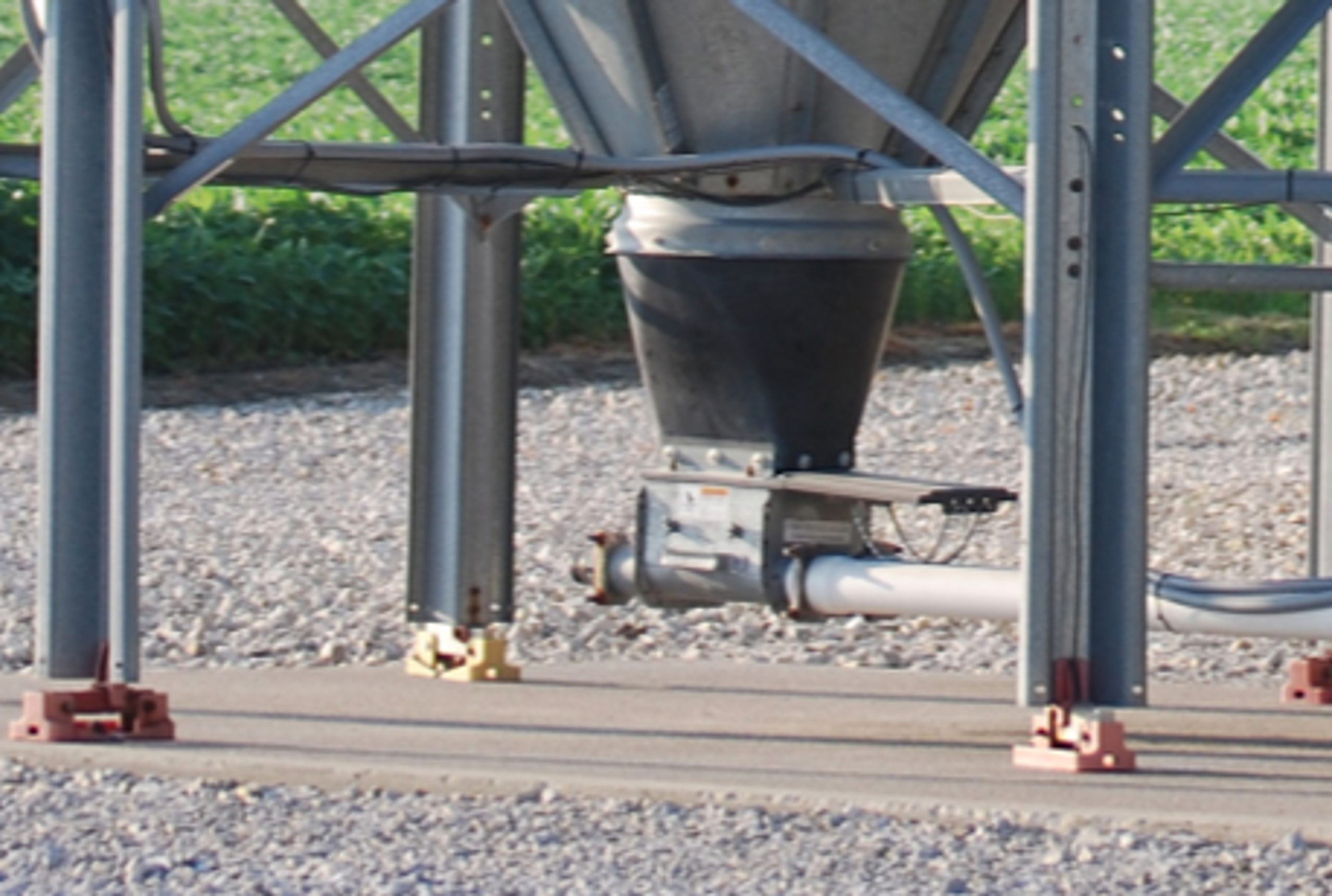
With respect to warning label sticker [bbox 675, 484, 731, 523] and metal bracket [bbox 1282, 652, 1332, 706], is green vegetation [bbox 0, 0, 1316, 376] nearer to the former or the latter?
warning label sticker [bbox 675, 484, 731, 523]

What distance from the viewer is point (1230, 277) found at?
6.29 meters

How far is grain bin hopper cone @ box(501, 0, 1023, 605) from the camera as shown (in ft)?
20.8

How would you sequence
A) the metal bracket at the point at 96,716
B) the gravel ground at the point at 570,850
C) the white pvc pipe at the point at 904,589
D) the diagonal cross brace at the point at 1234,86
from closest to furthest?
the gravel ground at the point at 570,850 → the diagonal cross brace at the point at 1234,86 → the metal bracket at the point at 96,716 → the white pvc pipe at the point at 904,589

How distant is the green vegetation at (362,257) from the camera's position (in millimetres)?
16094

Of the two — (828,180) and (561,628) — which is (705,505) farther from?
(561,628)

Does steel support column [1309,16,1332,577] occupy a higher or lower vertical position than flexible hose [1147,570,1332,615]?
higher

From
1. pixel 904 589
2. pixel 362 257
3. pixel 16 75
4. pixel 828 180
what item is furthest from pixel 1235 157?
pixel 362 257

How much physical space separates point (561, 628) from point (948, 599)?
228 centimetres

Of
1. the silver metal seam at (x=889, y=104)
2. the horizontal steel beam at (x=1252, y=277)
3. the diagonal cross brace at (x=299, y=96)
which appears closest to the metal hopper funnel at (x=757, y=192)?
the horizontal steel beam at (x=1252, y=277)

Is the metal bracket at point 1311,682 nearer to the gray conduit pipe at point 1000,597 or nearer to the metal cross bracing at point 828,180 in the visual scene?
the gray conduit pipe at point 1000,597

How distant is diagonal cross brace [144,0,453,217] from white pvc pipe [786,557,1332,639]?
161cm

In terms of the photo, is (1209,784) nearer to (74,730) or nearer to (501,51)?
(74,730)

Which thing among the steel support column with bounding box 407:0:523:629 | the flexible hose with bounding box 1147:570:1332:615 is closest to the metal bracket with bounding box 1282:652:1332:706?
the flexible hose with bounding box 1147:570:1332:615

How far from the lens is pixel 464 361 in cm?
708
